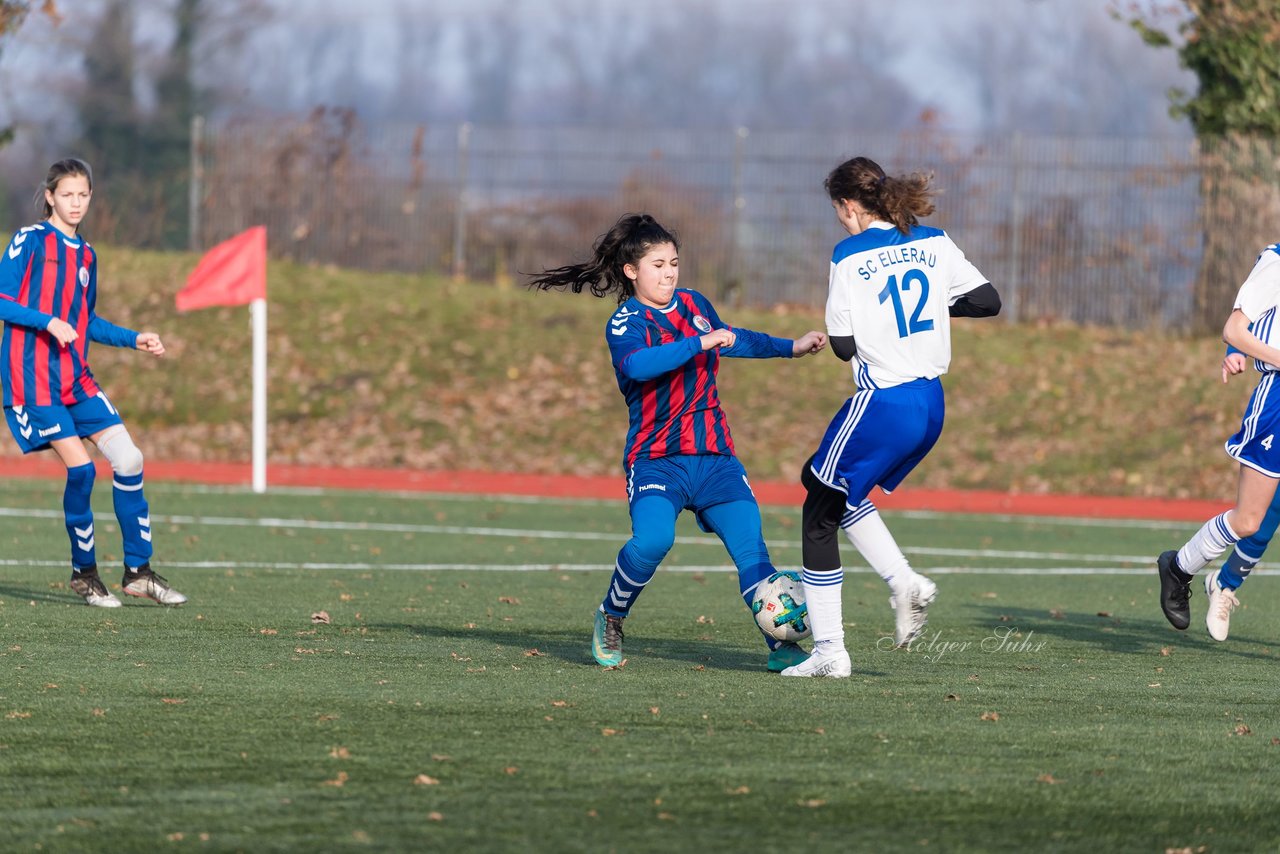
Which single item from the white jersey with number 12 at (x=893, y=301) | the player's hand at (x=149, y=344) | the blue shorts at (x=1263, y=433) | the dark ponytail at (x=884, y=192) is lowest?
the blue shorts at (x=1263, y=433)

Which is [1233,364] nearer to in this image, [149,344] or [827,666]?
[827,666]

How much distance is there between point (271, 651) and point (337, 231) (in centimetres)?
2205

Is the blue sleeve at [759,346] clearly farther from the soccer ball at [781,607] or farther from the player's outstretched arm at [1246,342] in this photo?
the player's outstretched arm at [1246,342]

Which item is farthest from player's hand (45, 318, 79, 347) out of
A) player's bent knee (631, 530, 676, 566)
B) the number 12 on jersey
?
the number 12 on jersey

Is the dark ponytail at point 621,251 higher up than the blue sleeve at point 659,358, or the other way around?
the dark ponytail at point 621,251

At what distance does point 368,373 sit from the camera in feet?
80.8

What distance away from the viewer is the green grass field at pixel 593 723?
429 centimetres

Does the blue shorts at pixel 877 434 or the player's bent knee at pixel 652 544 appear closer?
the blue shorts at pixel 877 434

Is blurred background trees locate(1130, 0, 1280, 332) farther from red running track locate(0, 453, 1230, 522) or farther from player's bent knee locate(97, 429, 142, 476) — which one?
player's bent knee locate(97, 429, 142, 476)

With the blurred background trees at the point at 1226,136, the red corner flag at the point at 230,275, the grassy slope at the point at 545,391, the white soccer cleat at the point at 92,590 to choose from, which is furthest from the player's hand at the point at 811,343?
the blurred background trees at the point at 1226,136

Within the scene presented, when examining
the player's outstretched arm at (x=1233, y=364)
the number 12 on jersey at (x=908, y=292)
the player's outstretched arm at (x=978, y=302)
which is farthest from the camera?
the player's outstretched arm at (x=1233, y=364)

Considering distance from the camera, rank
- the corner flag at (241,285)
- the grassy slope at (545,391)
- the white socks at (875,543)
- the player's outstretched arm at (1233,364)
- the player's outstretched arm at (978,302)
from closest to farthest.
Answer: the player's outstretched arm at (978,302), the white socks at (875,543), the player's outstretched arm at (1233,364), the corner flag at (241,285), the grassy slope at (545,391)

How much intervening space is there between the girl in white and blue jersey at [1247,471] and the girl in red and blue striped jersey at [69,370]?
15.6ft

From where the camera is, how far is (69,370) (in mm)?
8531
